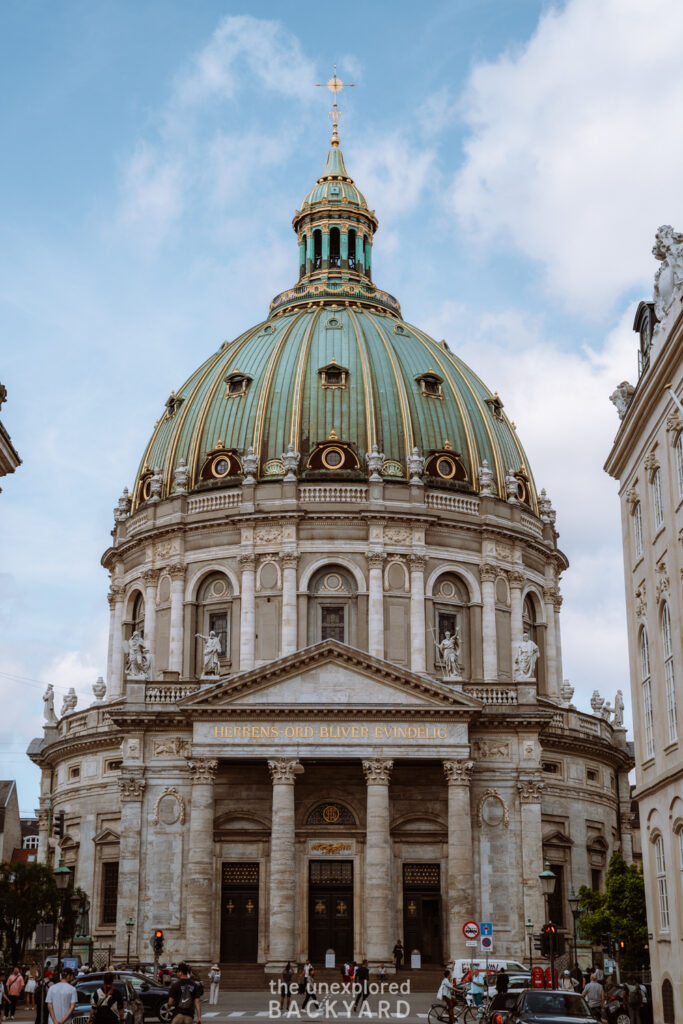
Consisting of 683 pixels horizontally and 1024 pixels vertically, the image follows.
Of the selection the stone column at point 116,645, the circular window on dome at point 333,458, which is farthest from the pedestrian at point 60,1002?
the stone column at point 116,645

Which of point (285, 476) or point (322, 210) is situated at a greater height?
point (322, 210)

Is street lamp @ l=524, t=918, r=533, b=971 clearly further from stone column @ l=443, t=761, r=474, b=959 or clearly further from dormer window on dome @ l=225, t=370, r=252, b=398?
dormer window on dome @ l=225, t=370, r=252, b=398

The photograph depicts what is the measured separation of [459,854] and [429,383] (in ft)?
86.7

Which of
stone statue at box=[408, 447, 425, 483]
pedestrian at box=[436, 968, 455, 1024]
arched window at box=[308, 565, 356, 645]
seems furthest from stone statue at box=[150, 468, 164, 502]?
pedestrian at box=[436, 968, 455, 1024]

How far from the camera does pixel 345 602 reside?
68.4 m

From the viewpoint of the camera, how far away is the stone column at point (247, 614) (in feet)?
219

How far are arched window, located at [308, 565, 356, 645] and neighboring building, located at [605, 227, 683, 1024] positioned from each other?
99.9 ft

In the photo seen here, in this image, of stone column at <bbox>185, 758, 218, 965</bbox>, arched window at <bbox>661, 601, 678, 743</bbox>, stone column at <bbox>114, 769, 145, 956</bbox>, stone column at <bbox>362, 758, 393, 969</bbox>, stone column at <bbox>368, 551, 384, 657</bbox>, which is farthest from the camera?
stone column at <bbox>368, 551, 384, 657</bbox>

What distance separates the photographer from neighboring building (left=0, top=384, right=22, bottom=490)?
104 feet

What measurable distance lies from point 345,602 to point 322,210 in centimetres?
2695

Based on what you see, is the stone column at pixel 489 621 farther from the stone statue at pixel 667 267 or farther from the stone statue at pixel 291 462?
the stone statue at pixel 667 267

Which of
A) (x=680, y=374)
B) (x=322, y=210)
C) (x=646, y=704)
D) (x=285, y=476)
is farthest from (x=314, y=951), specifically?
(x=322, y=210)

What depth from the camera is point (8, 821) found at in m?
113

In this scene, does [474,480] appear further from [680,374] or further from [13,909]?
[680,374]
